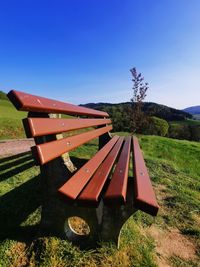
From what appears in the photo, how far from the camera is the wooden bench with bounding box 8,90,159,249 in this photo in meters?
1.84

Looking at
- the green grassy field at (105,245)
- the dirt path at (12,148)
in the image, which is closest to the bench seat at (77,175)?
the green grassy field at (105,245)

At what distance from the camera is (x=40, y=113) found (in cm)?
231

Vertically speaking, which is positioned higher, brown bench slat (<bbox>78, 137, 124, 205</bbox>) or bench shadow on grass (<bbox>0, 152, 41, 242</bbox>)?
brown bench slat (<bbox>78, 137, 124, 205</bbox>)

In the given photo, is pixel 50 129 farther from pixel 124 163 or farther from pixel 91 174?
pixel 124 163

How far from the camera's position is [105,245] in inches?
92.4

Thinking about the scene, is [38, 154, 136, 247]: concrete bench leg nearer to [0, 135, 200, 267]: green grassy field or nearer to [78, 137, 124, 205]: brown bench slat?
[0, 135, 200, 267]: green grassy field

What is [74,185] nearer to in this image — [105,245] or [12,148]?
[105,245]

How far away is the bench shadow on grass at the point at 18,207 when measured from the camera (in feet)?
8.57

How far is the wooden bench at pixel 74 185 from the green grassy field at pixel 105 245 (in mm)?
183

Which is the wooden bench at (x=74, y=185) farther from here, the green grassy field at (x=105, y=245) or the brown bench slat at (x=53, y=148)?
the green grassy field at (x=105, y=245)

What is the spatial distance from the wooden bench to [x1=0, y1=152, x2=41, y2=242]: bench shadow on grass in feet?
0.83

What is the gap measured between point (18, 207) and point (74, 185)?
1.56 meters

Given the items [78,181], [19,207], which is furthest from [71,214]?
[19,207]

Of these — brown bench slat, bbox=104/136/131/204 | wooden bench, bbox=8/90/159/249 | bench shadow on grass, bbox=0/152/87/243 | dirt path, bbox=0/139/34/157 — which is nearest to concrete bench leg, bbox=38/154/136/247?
wooden bench, bbox=8/90/159/249
